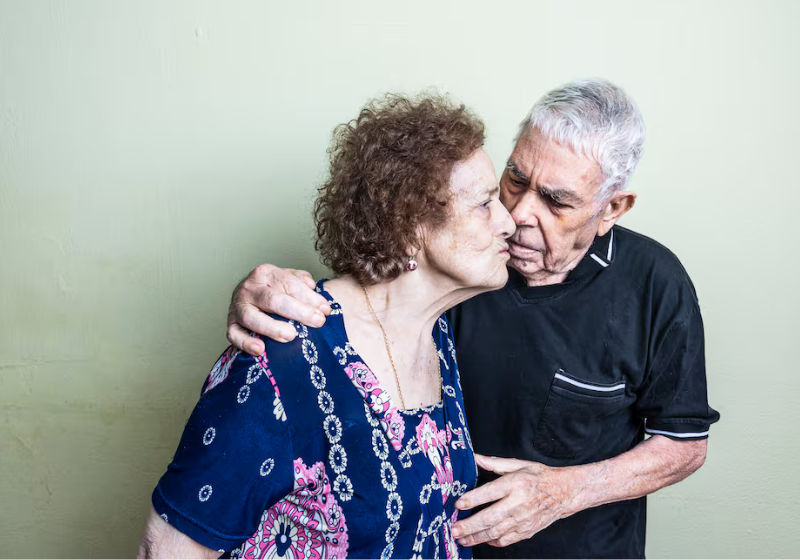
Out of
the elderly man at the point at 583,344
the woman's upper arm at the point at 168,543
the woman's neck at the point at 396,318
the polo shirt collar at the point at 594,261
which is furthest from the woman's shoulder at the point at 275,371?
the polo shirt collar at the point at 594,261

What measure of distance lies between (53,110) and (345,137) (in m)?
1.30

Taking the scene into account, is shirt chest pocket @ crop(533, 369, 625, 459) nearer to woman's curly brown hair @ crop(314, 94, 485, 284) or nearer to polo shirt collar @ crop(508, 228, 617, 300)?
polo shirt collar @ crop(508, 228, 617, 300)

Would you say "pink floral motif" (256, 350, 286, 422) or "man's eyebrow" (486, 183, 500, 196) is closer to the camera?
"pink floral motif" (256, 350, 286, 422)

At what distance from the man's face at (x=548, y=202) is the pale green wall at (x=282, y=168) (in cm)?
62

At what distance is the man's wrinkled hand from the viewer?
1.67 m

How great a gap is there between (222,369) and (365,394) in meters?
0.29

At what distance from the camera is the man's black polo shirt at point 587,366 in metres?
1.93

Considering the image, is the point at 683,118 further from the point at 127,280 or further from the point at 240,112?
the point at 127,280

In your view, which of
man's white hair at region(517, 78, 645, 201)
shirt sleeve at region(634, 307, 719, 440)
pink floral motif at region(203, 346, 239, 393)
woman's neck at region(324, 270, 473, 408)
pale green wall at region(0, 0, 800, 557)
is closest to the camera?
pink floral motif at region(203, 346, 239, 393)

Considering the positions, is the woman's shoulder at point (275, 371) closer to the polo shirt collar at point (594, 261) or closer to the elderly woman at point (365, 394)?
Result: the elderly woman at point (365, 394)

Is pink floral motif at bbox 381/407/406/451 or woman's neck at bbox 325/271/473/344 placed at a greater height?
woman's neck at bbox 325/271/473/344

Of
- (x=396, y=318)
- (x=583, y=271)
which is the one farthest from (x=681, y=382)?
(x=396, y=318)

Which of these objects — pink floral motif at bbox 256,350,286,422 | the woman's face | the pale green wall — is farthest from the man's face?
pink floral motif at bbox 256,350,286,422

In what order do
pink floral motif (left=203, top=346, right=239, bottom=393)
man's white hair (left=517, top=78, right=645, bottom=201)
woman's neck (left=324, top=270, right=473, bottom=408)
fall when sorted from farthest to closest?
man's white hair (left=517, top=78, right=645, bottom=201)
woman's neck (left=324, top=270, right=473, bottom=408)
pink floral motif (left=203, top=346, right=239, bottom=393)
